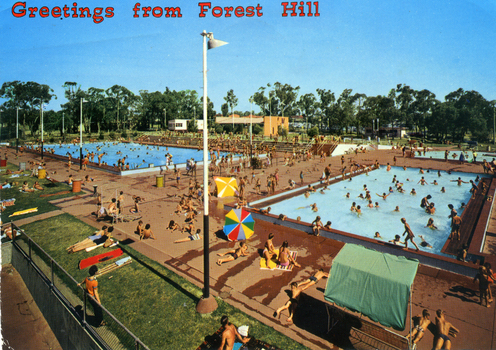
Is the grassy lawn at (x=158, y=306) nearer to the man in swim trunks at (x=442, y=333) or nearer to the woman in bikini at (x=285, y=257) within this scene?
the woman in bikini at (x=285, y=257)

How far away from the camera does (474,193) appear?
62.2ft

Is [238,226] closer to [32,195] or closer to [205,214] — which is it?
[205,214]

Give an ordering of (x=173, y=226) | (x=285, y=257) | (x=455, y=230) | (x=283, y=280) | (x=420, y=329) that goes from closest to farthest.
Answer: (x=420, y=329) → (x=283, y=280) → (x=285, y=257) → (x=455, y=230) → (x=173, y=226)

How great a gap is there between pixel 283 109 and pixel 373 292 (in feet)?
255

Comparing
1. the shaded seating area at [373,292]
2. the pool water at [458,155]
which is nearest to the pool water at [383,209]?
the shaded seating area at [373,292]

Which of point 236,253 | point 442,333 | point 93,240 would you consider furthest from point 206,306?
point 93,240

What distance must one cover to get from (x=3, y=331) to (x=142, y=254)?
402 cm

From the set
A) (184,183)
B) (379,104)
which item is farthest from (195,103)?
(184,183)

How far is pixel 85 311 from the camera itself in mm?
6645

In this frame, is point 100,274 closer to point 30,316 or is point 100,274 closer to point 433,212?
point 30,316

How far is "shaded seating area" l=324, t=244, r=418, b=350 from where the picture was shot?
5262mm

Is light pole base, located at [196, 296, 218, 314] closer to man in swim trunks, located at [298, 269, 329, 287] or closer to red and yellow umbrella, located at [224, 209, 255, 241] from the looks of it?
man in swim trunks, located at [298, 269, 329, 287]

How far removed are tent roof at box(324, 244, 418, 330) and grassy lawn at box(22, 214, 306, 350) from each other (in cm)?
151

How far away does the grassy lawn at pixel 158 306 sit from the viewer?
247 inches
